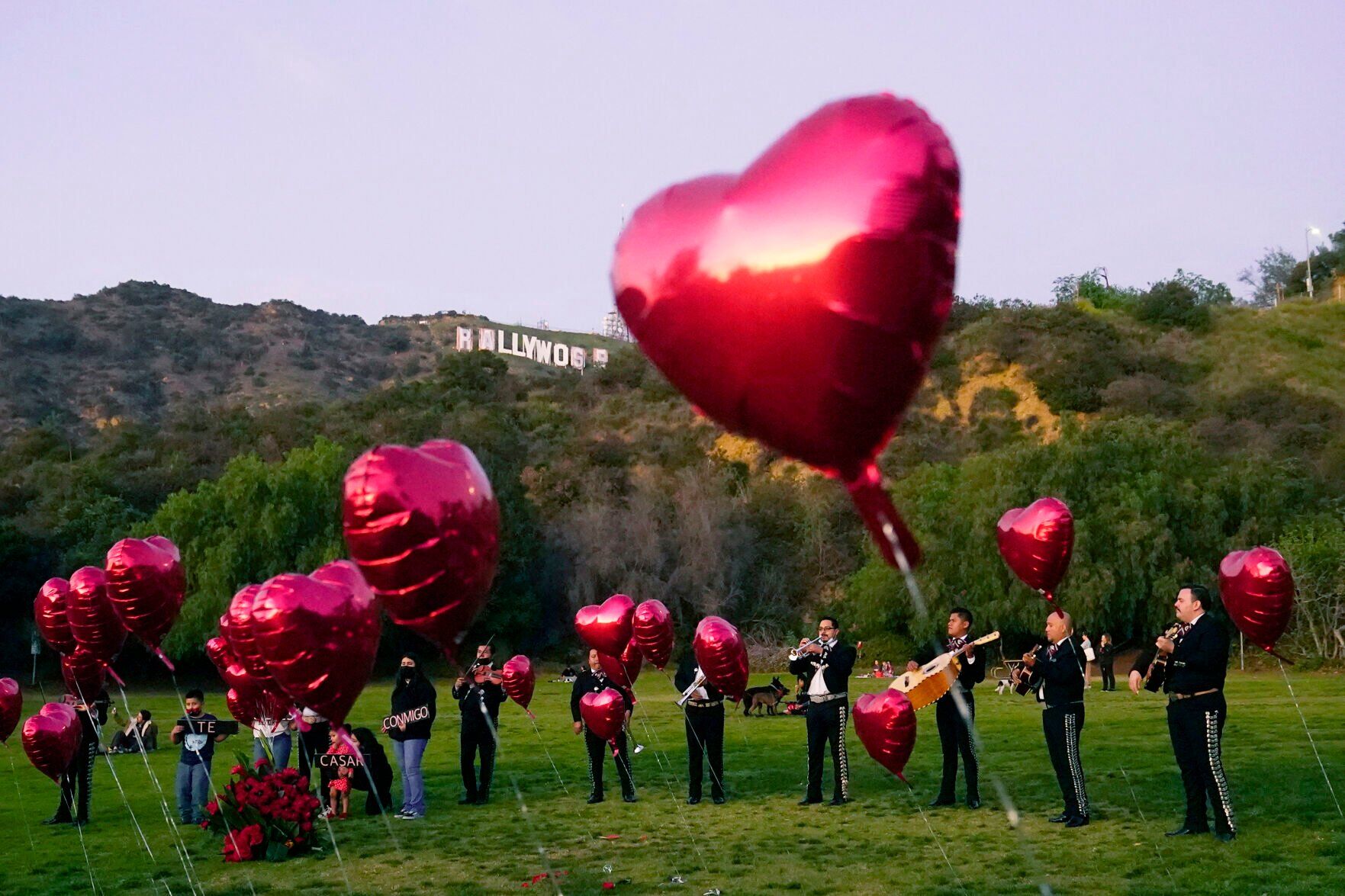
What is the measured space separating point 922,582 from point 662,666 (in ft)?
77.5

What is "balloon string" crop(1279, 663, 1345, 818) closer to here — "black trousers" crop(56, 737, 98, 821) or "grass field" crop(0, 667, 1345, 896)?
"grass field" crop(0, 667, 1345, 896)

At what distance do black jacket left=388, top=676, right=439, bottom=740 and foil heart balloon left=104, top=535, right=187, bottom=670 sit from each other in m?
2.48

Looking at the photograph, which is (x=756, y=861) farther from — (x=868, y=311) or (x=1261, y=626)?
(x=868, y=311)

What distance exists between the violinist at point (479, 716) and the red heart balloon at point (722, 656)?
7.55ft

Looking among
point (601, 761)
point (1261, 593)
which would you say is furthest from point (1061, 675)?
point (601, 761)

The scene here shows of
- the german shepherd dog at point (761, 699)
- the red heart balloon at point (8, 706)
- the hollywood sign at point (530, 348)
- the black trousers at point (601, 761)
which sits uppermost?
the hollywood sign at point (530, 348)

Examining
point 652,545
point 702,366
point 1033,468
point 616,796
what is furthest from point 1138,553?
point 702,366

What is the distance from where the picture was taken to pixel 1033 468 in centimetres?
3625

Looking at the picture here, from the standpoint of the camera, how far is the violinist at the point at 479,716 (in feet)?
41.2

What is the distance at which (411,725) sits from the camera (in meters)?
12.0

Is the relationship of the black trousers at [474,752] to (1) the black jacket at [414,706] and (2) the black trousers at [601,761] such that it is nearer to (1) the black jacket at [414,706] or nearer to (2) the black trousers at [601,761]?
(1) the black jacket at [414,706]

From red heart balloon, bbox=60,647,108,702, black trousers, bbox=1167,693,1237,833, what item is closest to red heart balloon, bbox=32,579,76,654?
red heart balloon, bbox=60,647,108,702

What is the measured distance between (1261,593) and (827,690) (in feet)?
11.6

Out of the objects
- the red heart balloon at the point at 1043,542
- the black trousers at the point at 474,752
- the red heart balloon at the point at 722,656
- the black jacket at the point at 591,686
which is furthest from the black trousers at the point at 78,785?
the red heart balloon at the point at 1043,542
